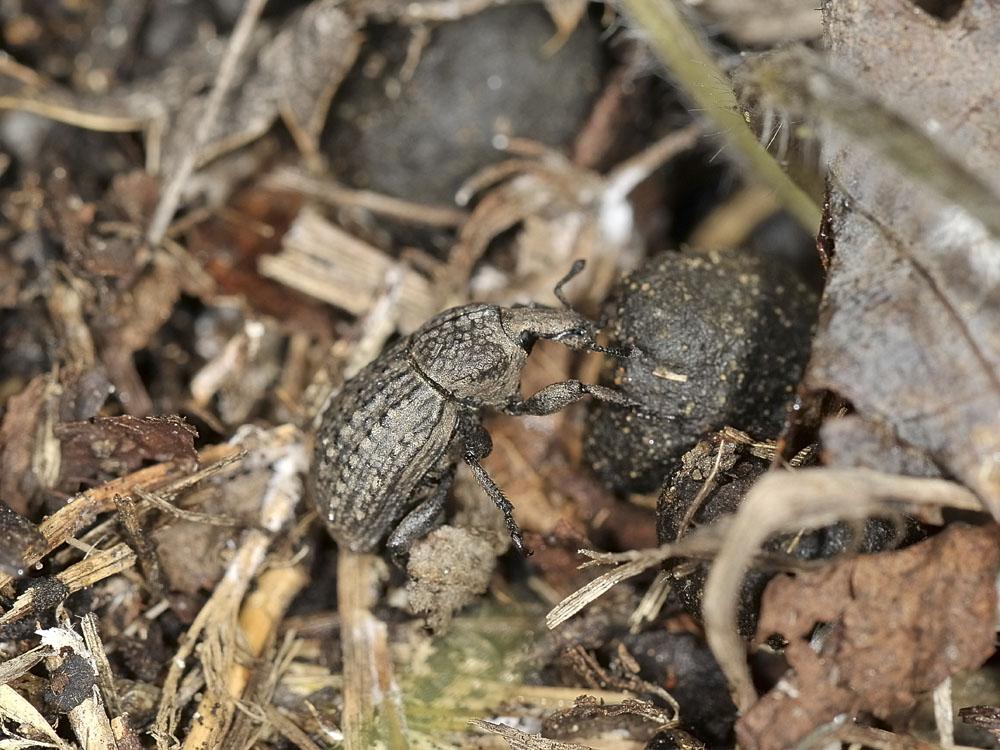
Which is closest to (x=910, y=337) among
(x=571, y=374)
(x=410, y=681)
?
(x=571, y=374)

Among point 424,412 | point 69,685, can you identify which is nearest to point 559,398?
point 424,412

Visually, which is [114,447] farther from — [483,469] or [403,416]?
[483,469]

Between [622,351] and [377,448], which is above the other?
[622,351]

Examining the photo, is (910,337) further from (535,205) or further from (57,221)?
(57,221)

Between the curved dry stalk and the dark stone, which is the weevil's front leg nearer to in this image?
the curved dry stalk

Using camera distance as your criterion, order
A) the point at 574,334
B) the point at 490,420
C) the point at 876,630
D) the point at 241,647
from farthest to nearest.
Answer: the point at 490,420 < the point at 574,334 < the point at 241,647 < the point at 876,630
